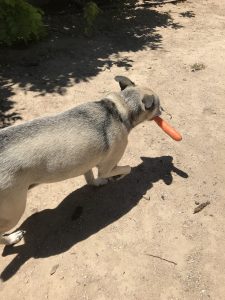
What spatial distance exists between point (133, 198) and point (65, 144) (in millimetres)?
2110

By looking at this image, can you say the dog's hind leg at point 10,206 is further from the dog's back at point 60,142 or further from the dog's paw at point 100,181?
the dog's paw at point 100,181

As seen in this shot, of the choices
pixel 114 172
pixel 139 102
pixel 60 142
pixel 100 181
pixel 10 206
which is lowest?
pixel 100 181

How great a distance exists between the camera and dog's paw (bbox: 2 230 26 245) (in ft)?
18.9

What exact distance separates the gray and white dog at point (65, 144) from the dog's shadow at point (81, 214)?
0.34 metres

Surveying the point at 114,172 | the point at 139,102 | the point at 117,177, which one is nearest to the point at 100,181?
the point at 117,177

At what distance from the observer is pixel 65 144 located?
17.1 ft

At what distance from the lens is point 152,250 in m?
5.88

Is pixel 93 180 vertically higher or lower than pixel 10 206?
lower

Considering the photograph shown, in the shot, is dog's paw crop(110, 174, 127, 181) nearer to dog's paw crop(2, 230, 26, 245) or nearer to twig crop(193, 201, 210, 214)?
twig crop(193, 201, 210, 214)

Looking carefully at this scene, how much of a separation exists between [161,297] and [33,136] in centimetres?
295

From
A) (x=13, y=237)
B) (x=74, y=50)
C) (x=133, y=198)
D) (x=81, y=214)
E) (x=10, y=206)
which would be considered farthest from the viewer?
(x=74, y=50)

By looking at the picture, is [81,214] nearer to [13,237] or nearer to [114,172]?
[114,172]

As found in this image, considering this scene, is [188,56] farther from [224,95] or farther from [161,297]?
[161,297]

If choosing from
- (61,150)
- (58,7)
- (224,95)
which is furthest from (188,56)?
(61,150)
